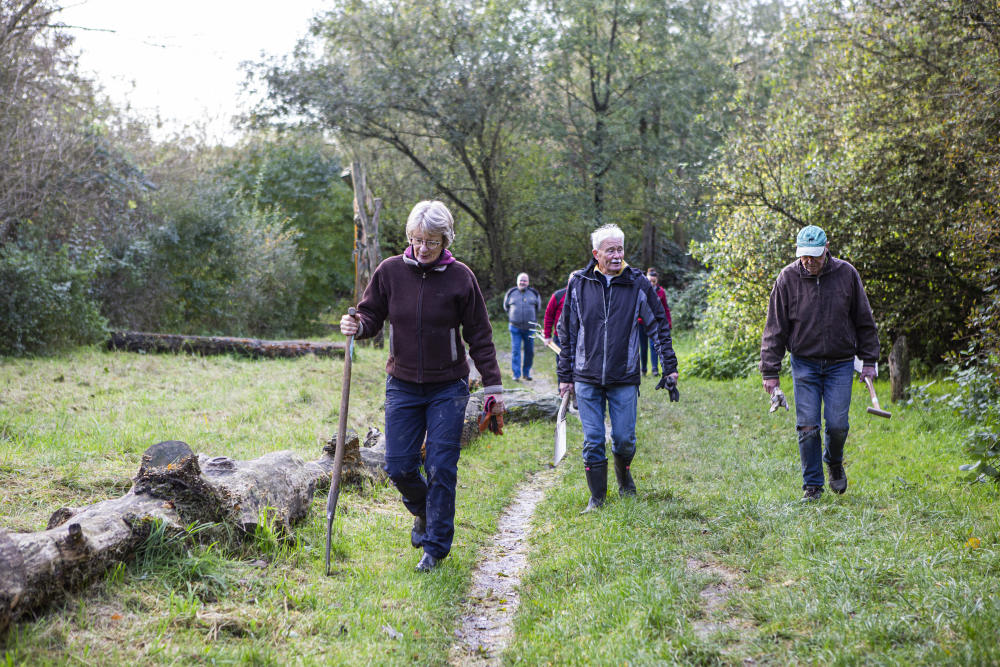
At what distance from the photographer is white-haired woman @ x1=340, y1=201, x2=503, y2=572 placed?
15.3 ft

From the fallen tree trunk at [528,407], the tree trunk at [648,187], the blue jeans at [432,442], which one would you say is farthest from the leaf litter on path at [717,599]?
the tree trunk at [648,187]

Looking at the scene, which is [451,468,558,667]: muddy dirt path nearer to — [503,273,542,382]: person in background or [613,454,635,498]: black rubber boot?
[613,454,635,498]: black rubber boot

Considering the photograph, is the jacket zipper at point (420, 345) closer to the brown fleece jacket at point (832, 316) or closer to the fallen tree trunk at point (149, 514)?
the fallen tree trunk at point (149, 514)

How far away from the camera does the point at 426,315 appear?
4.67 m

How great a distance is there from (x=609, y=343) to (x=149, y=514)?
11.2ft

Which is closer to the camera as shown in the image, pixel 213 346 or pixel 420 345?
pixel 420 345

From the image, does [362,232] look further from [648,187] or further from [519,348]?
[648,187]

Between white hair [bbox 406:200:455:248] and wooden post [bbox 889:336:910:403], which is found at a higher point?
white hair [bbox 406:200:455:248]

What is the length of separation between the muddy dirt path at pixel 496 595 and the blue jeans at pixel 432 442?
1.32ft

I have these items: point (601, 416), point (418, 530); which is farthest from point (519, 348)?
point (418, 530)

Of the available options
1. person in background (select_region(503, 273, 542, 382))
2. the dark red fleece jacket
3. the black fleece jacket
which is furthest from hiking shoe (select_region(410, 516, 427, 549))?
person in background (select_region(503, 273, 542, 382))

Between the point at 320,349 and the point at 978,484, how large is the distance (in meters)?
12.6

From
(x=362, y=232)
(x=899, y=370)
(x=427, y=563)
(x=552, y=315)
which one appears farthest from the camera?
(x=362, y=232)

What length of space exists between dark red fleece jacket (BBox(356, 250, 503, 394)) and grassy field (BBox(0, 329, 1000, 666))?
1.28m
